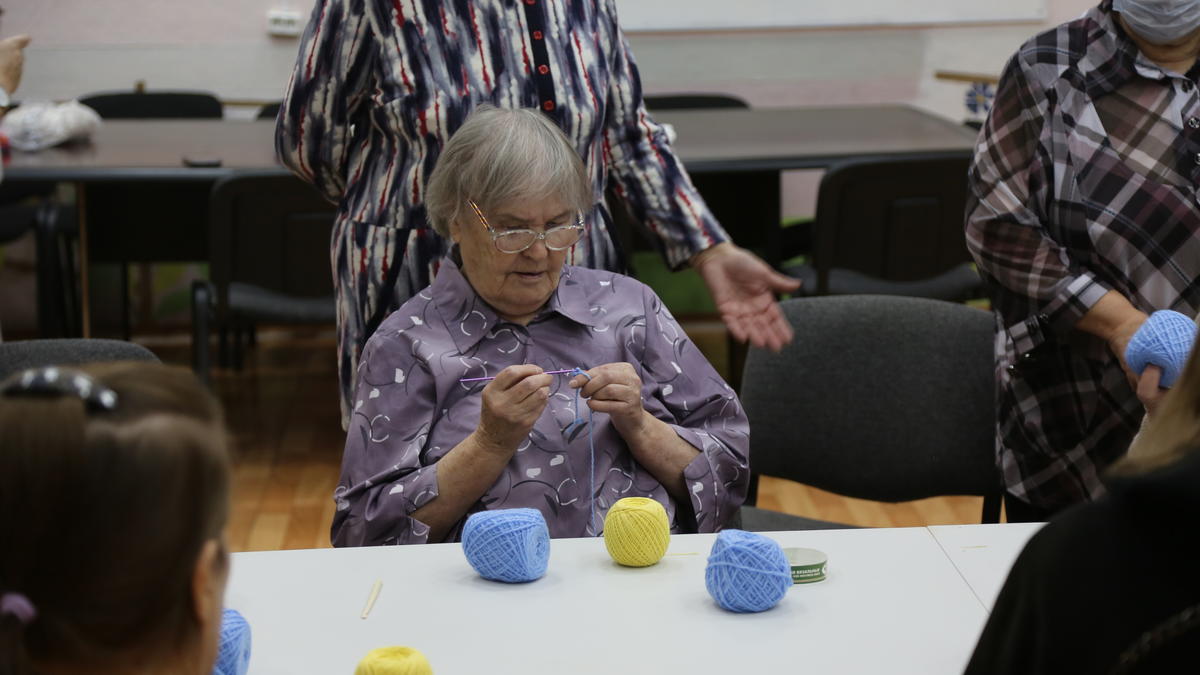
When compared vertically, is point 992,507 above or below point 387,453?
below

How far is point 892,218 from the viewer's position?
4.00 m

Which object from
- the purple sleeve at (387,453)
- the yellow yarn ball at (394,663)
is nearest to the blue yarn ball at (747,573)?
the yellow yarn ball at (394,663)

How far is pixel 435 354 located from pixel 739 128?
3044mm

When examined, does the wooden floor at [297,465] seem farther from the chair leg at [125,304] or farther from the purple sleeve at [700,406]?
the purple sleeve at [700,406]

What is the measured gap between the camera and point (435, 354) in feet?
6.72

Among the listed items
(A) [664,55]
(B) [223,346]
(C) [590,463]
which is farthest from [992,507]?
(A) [664,55]

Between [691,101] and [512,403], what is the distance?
400 centimetres

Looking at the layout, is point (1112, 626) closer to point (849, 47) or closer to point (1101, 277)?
point (1101, 277)

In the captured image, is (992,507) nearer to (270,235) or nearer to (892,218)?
(892,218)

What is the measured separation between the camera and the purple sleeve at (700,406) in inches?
81.7

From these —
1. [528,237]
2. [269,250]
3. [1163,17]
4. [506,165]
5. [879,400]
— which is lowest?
[269,250]

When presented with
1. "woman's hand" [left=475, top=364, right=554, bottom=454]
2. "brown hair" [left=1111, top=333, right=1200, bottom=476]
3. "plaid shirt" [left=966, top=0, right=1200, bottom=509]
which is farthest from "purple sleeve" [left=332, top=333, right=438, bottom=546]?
"brown hair" [left=1111, top=333, right=1200, bottom=476]

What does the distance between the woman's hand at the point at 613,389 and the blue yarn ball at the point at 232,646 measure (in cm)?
67

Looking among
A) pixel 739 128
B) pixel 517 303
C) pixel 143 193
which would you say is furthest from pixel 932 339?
pixel 143 193
